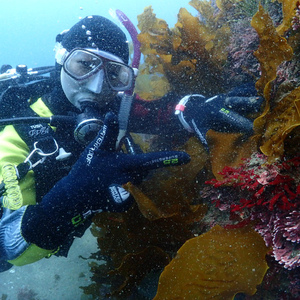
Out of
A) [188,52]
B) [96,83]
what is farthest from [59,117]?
[188,52]

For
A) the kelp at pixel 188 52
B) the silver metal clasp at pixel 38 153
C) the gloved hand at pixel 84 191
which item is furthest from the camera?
the kelp at pixel 188 52

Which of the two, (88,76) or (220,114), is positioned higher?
(88,76)

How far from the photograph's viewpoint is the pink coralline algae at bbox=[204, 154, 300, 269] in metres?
1.46

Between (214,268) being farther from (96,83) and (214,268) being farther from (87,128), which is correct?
(96,83)

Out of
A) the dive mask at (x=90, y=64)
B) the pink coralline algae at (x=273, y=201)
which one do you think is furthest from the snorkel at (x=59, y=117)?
the pink coralline algae at (x=273, y=201)

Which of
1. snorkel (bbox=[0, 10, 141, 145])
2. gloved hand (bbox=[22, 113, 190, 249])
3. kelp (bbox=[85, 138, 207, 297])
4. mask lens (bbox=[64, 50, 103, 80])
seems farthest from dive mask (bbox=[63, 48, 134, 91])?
kelp (bbox=[85, 138, 207, 297])

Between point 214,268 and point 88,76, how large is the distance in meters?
2.14

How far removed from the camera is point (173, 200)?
2.10 metres

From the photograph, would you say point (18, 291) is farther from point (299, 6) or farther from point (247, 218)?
point (299, 6)

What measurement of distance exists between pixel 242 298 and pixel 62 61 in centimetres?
295

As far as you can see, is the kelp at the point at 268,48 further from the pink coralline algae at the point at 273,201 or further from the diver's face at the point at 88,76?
the diver's face at the point at 88,76

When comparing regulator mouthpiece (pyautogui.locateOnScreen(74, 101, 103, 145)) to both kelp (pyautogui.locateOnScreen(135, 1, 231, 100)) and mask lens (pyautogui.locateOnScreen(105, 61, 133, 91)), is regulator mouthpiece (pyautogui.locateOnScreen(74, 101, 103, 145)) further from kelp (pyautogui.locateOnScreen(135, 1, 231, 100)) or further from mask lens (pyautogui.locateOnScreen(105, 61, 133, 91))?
kelp (pyautogui.locateOnScreen(135, 1, 231, 100))

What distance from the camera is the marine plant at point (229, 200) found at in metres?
1.59

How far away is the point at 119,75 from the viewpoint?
9.01ft
